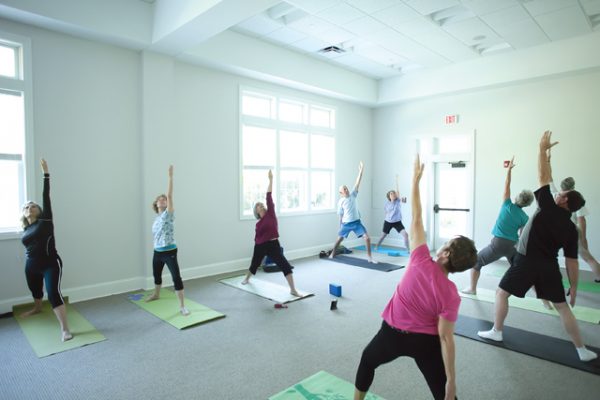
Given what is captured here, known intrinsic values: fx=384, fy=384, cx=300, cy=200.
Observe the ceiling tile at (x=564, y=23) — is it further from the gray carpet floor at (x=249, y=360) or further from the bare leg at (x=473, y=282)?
the gray carpet floor at (x=249, y=360)

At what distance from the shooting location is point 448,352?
1672 millimetres

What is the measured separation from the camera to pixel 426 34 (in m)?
5.75

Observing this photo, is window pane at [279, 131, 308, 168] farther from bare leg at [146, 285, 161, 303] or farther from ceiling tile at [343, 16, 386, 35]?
bare leg at [146, 285, 161, 303]

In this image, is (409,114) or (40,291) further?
(409,114)

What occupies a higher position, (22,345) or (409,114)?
(409,114)

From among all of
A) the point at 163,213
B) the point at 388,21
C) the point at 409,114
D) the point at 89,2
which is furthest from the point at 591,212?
the point at 89,2

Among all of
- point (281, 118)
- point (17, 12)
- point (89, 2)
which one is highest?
point (89, 2)

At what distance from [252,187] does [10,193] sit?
3361 mm

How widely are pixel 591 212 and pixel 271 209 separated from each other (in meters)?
5.11

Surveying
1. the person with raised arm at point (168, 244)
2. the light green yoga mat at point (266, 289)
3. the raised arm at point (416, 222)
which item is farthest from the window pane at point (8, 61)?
the raised arm at point (416, 222)

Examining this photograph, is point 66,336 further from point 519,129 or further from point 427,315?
point 519,129

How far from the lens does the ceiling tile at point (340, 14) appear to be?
4851 millimetres

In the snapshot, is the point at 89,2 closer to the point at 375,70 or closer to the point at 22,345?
the point at 22,345

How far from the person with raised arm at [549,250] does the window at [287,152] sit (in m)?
4.29
